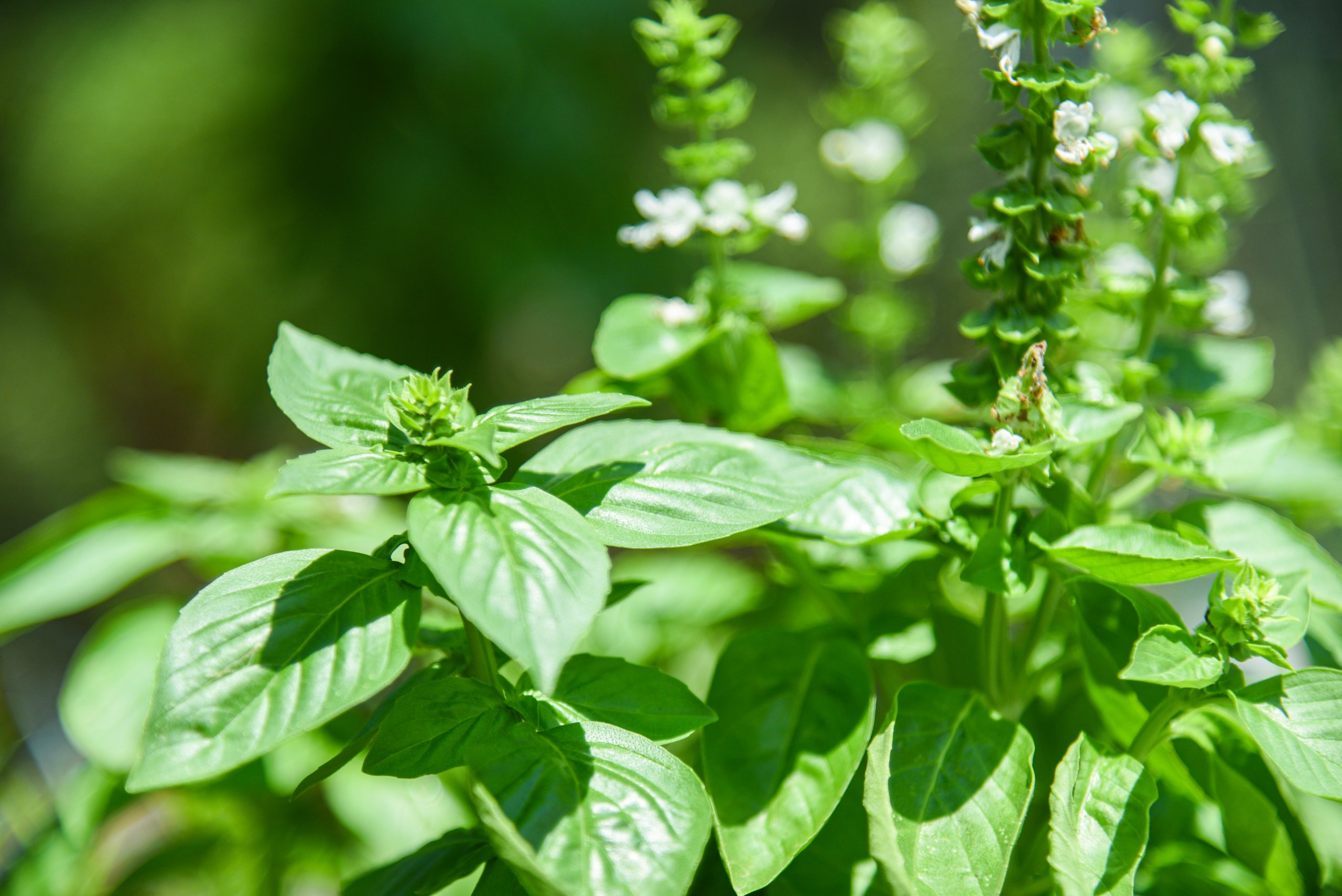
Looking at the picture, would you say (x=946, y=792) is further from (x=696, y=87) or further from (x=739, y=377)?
(x=696, y=87)

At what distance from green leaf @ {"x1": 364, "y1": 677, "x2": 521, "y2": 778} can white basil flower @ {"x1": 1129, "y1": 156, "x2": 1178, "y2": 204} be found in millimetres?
464

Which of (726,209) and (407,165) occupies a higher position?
(726,209)

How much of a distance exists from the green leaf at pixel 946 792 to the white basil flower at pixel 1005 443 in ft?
0.42

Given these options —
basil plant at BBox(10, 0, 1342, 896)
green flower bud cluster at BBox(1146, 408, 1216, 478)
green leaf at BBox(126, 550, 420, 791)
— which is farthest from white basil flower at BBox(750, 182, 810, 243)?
green leaf at BBox(126, 550, 420, 791)

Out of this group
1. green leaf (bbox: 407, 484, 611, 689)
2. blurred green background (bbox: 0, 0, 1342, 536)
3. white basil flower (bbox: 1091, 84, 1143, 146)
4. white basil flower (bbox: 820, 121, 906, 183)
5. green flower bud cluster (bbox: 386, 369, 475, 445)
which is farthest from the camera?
blurred green background (bbox: 0, 0, 1342, 536)

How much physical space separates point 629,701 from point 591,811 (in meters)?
0.07

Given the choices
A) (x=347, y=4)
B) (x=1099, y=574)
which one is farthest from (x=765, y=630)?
(x=347, y=4)

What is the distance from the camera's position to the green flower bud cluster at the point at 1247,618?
399mm

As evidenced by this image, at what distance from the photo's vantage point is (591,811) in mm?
352

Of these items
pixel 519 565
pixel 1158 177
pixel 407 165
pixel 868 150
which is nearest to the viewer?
pixel 519 565

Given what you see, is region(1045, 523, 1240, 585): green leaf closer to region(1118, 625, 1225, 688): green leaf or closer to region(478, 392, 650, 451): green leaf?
region(1118, 625, 1225, 688): green leaf

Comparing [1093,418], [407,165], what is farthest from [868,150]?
[407,165]

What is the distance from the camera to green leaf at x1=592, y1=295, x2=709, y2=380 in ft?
1.84

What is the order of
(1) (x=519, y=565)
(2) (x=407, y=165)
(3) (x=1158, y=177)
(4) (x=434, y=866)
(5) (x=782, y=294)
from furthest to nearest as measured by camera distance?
(2) (x=407, y=165)
(5) (x=782, y=294)
(3) (x=1158, y=177)
(4) (x=434, y=866)
(1) (x=519, y=565)
